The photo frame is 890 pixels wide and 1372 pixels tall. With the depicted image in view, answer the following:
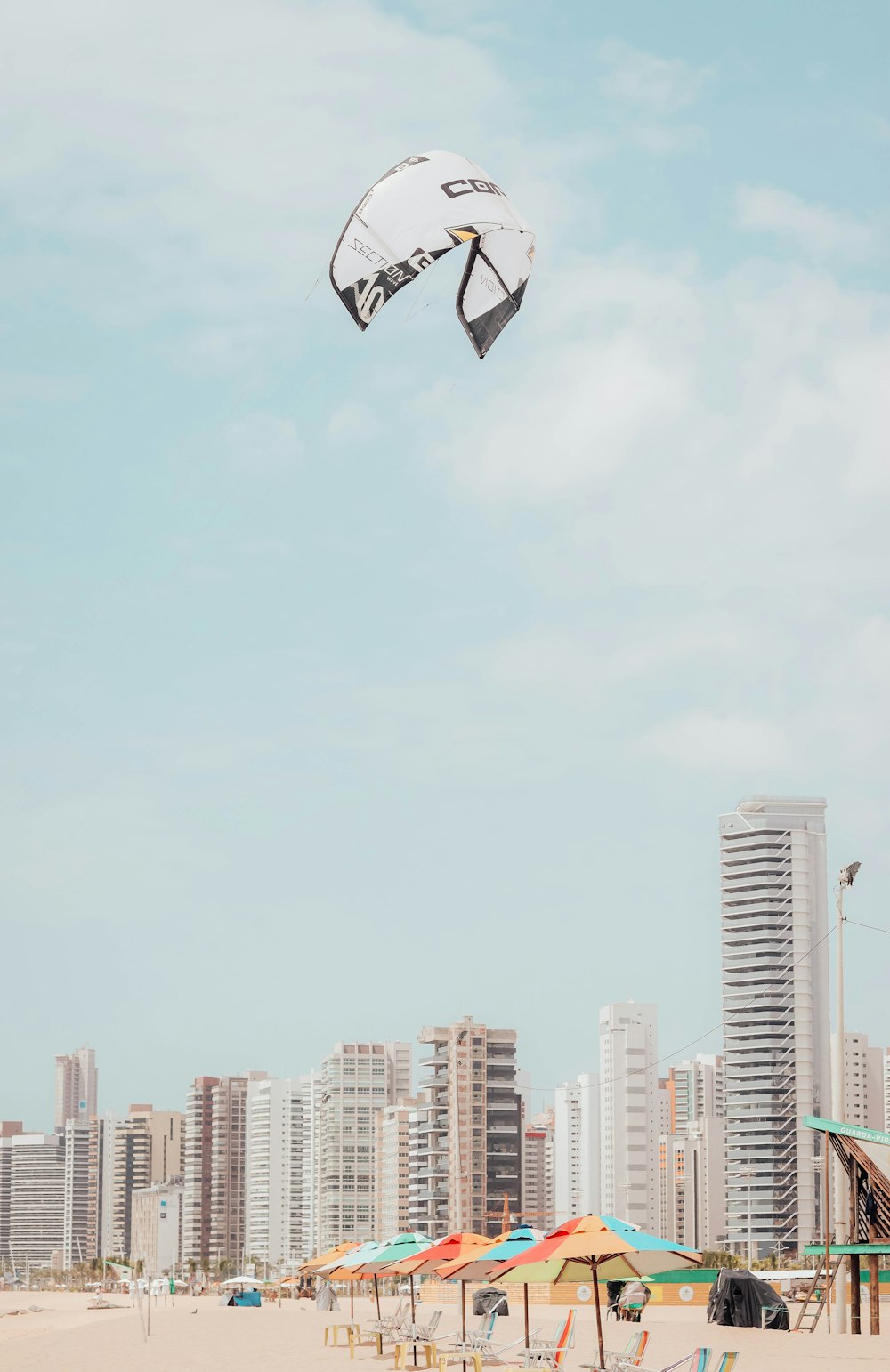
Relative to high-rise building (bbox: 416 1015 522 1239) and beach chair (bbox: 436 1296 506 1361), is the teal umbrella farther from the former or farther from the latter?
high-rise building (bbox: 416 1015 522 1239)

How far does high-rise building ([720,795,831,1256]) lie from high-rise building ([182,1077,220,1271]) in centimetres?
5856

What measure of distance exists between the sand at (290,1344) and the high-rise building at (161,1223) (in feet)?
338

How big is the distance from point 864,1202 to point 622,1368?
11481 millimetres

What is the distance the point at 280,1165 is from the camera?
552ft

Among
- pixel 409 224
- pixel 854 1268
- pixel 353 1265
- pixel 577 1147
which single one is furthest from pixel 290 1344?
pixel 577 1147

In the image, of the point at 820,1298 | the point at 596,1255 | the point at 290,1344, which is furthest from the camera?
the point at 820,1298

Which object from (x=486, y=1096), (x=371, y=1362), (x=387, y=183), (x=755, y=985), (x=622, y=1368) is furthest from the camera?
(x=755, y=985)

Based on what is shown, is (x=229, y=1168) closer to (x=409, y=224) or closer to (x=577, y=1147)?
(x=577, y=1147)

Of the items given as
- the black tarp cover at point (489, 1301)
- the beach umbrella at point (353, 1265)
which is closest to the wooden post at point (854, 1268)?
the beach umbrella at point (353, 1265)

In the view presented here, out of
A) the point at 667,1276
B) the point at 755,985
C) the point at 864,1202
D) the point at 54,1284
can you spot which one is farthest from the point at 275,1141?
the point at 864,1202

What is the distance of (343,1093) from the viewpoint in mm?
147125

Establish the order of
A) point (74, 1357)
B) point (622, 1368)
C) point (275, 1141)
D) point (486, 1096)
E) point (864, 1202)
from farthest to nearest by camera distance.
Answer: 1. point (275, 1141)
2. point (486, 1096)
3. point (74, 1357)
4. point (864, 1202)
5. point (622, 1368)

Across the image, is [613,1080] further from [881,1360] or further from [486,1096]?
[881,1360]

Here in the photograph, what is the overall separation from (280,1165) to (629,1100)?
44.8 m
